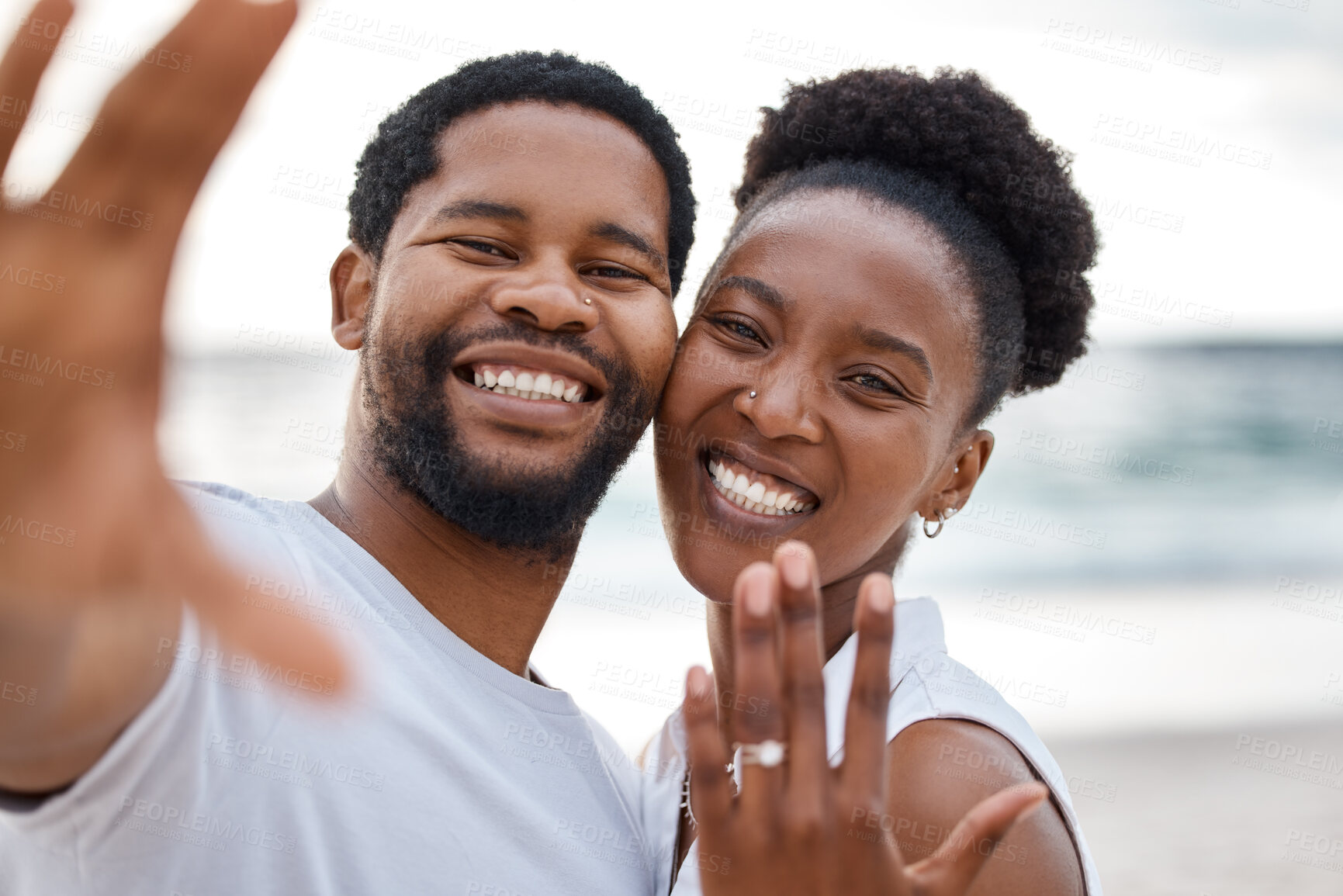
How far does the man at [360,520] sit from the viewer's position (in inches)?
39.8

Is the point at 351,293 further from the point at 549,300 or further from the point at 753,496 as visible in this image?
the point at 753,496

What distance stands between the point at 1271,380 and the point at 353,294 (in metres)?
22.4

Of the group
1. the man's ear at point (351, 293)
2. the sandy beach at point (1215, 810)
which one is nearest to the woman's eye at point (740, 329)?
the man's ear at point (351, 293)

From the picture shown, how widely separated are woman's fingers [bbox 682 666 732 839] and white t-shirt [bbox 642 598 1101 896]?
43 cm

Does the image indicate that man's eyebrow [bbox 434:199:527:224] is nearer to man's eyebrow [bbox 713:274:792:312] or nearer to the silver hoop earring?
man's eyebrow [bbox 713:274:792:312]

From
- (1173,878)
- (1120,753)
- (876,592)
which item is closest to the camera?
(876,592)

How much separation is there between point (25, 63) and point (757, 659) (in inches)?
42.8

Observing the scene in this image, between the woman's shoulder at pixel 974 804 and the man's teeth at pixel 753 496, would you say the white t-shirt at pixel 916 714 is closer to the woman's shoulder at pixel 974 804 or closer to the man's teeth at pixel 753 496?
the woman's shoulder at pixel 974 804

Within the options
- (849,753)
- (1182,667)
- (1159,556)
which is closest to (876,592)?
(849,753)

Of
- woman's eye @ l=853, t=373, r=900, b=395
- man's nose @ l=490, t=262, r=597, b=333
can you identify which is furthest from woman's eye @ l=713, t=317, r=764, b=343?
man's nose @ l=490, t=262, r=597, b=333

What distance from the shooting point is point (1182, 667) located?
8.62 metres

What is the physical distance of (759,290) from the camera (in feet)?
9.16

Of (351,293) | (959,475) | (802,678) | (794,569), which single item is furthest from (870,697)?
(351,293)

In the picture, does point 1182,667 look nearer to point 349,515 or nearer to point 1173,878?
point 1173,878
